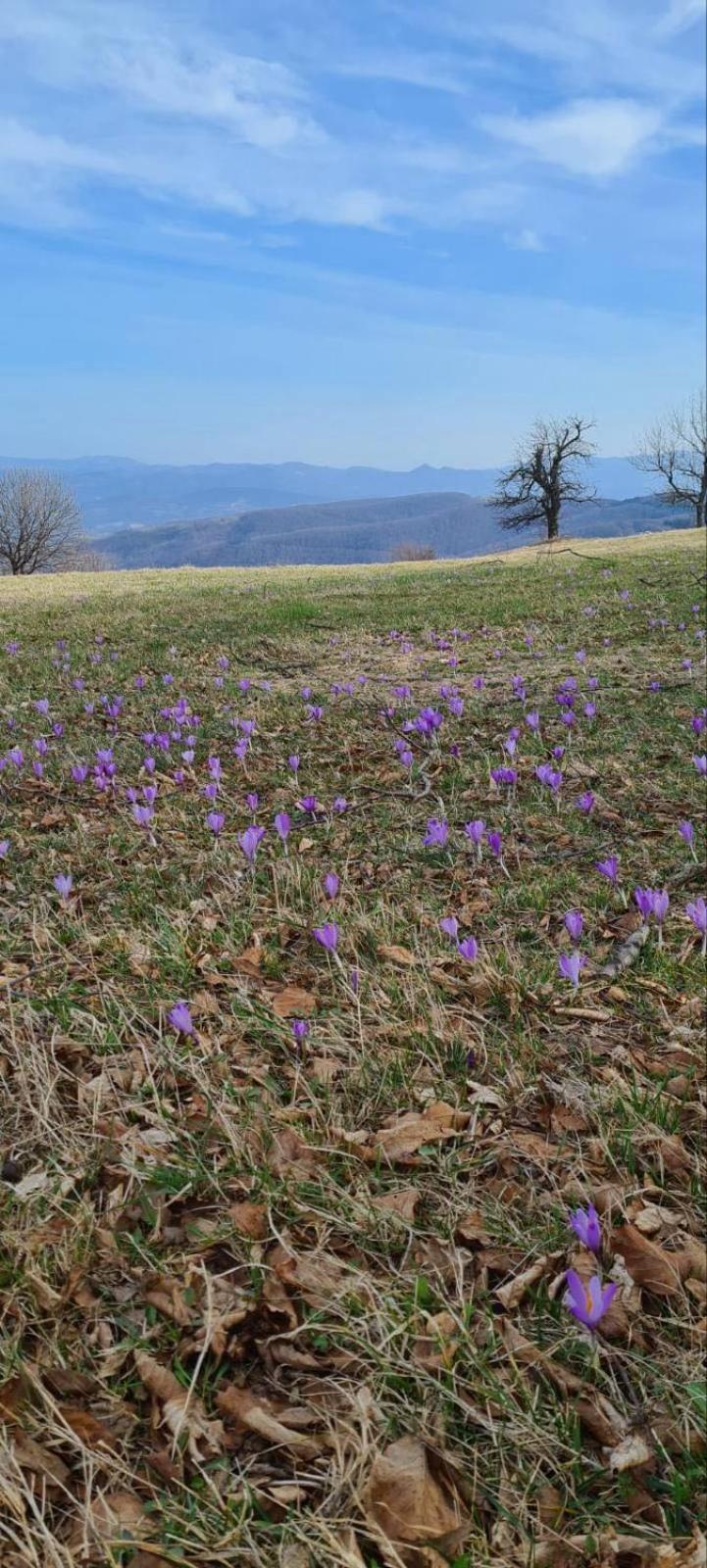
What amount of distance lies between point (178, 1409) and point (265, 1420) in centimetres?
15

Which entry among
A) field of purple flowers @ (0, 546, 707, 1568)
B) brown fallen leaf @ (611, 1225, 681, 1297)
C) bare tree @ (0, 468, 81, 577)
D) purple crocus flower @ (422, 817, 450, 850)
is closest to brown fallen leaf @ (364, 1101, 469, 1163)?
field of purple flowers @ (0, 546, 707, 1568)

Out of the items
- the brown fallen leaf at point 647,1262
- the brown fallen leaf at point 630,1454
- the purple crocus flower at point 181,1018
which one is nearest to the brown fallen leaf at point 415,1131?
the brown fallen leaf at point 647,1262

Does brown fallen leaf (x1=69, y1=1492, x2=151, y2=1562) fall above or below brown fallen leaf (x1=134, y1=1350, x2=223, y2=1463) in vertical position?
below

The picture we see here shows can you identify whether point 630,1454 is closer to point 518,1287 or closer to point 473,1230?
point 518,1287

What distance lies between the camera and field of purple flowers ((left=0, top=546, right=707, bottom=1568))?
131cm

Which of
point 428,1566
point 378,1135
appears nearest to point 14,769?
point 378,1135

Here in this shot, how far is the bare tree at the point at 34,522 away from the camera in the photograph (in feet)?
227

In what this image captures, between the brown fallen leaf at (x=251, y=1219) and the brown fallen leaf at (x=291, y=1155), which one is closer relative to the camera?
the brown fallen leaf at (x=251, y=1219)

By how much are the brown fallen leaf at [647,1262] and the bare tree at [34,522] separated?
2842 inches

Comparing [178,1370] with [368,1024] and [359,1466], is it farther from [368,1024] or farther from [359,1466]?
[368,1024]

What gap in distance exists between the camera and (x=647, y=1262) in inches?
64.9

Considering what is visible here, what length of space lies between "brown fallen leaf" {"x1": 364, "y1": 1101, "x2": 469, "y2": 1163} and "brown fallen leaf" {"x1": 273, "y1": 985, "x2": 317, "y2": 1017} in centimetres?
50

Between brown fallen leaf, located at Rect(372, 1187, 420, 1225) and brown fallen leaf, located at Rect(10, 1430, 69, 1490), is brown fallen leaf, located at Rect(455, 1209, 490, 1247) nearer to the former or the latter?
brown fallen leaf, located at Rect(372, 1187, 420, 1225)

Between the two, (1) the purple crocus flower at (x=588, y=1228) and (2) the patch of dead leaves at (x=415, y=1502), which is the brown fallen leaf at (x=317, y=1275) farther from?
(1) the purple crocus flower at (x=588, y=1228)
